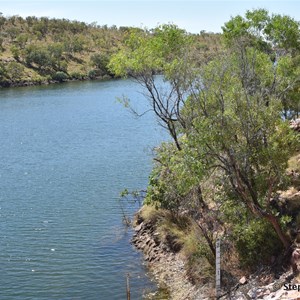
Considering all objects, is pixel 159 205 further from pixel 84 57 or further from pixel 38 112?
pixel 84 57

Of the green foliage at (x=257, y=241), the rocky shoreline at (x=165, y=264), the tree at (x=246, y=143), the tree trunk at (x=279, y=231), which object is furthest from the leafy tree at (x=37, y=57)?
the tree trunk at (x=279, y=231)

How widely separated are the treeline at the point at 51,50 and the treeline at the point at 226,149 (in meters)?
85.7

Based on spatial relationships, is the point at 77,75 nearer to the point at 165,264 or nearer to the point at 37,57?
the point at 37,57

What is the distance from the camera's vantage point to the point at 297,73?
1163 inches

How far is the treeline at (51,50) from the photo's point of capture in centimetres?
12706

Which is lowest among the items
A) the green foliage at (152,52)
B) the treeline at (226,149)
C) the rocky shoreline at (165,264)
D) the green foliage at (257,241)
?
the rocky shoreline at (165,264)

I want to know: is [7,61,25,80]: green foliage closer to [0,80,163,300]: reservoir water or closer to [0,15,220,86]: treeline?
[0,15,220,86]: treeline

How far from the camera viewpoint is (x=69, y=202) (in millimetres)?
37031

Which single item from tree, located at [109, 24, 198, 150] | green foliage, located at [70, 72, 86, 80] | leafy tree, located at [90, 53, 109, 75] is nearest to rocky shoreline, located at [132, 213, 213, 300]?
tree, located at [109, 24, 198, 150]

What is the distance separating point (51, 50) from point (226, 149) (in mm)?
125340

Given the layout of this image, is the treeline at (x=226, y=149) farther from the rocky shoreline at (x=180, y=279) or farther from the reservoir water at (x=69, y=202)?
the reservoir water at (x=69, y=202)

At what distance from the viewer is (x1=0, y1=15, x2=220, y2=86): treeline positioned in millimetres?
127062

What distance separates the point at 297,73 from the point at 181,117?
8088mm

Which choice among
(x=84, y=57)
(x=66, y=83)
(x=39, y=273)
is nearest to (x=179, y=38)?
(x=39, y=273)
